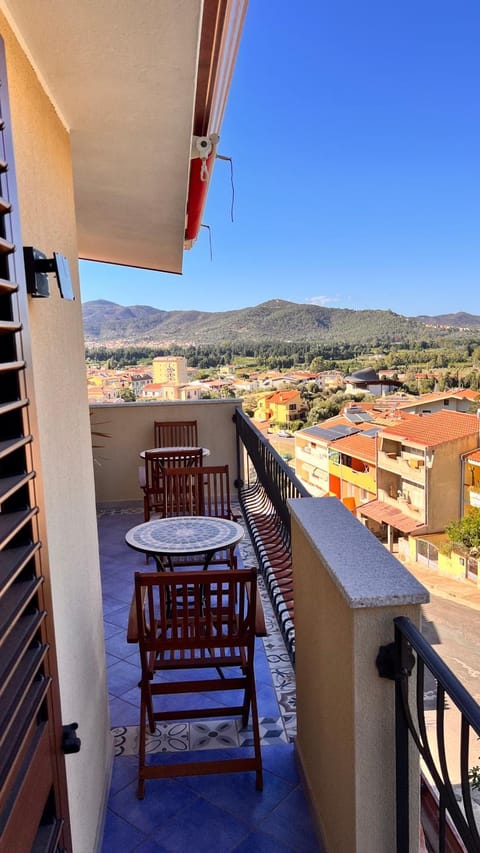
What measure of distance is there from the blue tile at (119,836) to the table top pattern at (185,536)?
1056 millimetres

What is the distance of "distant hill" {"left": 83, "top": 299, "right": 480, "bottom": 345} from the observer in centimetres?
1538

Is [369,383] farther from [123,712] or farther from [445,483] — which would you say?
[123,712]

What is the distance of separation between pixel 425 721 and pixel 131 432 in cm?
506

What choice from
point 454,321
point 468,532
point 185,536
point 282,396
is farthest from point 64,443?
point 454,321

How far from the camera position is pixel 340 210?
44.2m

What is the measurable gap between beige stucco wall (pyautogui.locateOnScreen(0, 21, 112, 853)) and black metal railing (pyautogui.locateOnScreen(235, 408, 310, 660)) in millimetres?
1090

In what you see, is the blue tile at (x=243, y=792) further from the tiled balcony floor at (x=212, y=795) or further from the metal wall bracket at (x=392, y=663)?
the metal wall bracket at (x=392, y=663)

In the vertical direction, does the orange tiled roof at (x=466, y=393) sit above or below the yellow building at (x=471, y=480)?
above

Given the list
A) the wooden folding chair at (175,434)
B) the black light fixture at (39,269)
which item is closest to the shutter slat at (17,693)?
the black light fixture at (39,269)

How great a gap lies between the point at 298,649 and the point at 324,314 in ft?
64.9

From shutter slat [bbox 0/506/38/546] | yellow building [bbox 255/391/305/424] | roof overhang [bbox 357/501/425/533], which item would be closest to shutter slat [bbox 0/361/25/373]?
shutter slat [bbox 0/506/38/546]

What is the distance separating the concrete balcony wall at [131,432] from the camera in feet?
19.3

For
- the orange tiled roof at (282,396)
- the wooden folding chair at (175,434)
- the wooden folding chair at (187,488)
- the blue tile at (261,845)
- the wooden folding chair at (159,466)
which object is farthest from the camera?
the orange tiled roof at (282,396)

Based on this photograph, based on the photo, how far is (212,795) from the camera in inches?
75.2
